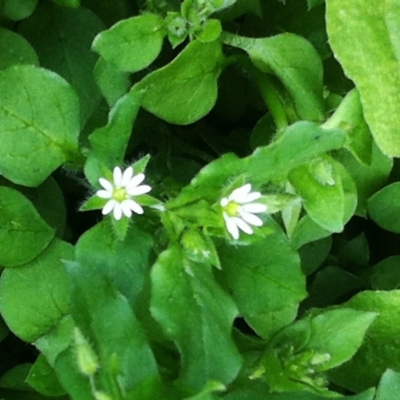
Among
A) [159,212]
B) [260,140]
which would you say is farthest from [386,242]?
[159,212]

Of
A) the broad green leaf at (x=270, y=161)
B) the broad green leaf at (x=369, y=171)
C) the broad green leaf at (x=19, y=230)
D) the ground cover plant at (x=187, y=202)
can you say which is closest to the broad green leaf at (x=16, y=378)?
the ground cover plant at (x=187, y=202)

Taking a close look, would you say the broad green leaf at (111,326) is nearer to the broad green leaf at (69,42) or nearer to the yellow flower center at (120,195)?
the yellow flower center at (120,195)

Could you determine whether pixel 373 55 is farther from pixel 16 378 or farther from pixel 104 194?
pixel 16 378

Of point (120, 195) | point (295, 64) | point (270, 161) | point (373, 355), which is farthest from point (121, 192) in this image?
point (373, 355)

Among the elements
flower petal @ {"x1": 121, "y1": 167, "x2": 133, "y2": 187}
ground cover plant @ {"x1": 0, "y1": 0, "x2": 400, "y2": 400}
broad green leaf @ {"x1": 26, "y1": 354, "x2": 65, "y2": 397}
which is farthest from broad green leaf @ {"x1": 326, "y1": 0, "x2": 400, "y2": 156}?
broad green leaf @ {"x1": 26, "y1": 354, "x2": 65, "y2": 397}

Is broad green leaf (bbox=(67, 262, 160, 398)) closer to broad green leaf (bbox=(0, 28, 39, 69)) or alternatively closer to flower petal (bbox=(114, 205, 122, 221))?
flower petal (bbox=(114, 205, 122, 221))

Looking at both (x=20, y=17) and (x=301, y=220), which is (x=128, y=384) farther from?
(x=20, y=17)
